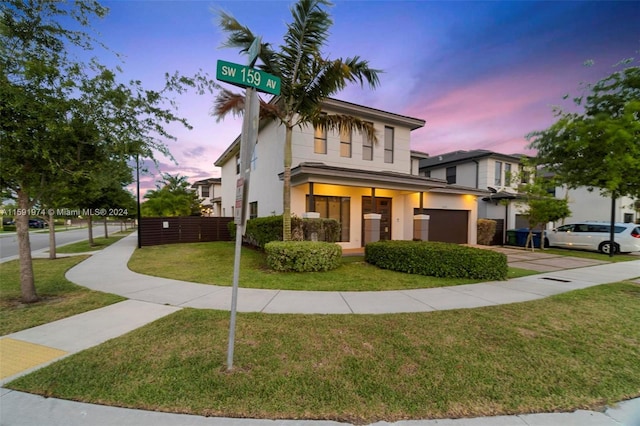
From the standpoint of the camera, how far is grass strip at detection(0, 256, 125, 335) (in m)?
4.35

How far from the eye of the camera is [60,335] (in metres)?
3.78

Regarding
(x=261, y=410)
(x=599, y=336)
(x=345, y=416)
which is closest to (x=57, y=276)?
(x=261, y=410)

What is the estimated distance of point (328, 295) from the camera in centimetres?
578

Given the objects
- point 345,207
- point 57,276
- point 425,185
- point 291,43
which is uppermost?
point 291,43

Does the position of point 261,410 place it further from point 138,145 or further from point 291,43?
point 291,43

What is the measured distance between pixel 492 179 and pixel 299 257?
18320 mm

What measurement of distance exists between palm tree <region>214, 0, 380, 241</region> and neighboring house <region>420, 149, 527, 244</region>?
1424cm

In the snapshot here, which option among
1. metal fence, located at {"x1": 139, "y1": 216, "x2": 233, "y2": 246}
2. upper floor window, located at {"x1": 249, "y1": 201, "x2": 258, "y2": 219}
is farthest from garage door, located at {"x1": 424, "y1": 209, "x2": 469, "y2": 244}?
metal fence, located at {"x1": 139, "y1": 216, "x2": 233, "y2": 246}

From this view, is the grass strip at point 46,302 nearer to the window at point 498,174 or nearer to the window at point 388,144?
the window at point 388,144

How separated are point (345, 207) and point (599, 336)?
9.99 metres

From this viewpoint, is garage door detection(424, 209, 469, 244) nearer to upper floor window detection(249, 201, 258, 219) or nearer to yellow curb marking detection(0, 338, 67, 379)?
upper floor window detection(249, 201, 258, 219)

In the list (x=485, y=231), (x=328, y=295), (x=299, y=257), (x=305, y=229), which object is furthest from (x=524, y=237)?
(x=328, y=295)

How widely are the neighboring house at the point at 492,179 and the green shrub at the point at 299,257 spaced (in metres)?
14.9

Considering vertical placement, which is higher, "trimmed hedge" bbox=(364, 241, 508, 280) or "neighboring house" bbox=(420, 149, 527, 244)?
"neighboring house" bbox=(420, 149, 527, 244)
